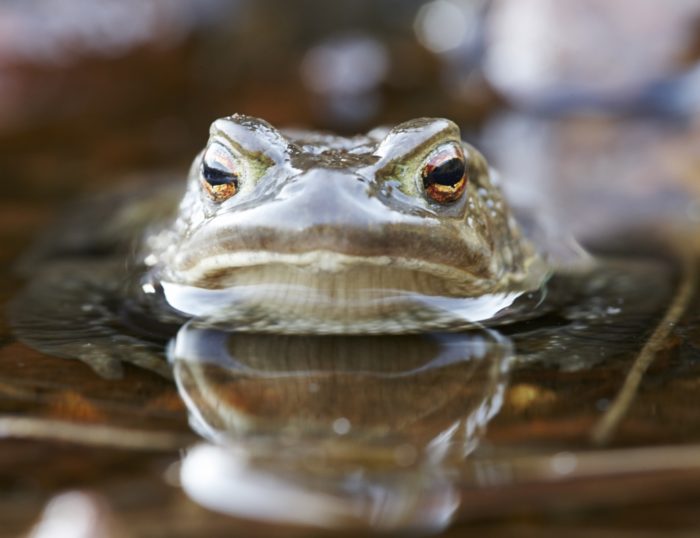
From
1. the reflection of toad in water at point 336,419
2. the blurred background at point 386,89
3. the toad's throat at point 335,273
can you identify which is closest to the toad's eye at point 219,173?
the toad's throat at point 335,273

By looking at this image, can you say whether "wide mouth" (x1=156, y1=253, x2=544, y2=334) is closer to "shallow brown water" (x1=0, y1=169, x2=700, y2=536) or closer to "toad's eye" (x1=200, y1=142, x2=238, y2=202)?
"toad's eye" (x1=200, y1=142, x2=238, y2=202)

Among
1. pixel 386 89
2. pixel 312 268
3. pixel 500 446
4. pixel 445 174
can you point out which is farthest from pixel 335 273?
pixel 386 89

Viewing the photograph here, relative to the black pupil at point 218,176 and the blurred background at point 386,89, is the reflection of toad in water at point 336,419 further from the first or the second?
the blurred background at point 386,89

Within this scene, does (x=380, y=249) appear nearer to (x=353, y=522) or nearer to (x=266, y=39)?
(x=353, y=522)

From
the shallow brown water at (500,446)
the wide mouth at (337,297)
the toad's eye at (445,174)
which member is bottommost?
the shallow brown water at (500,446)

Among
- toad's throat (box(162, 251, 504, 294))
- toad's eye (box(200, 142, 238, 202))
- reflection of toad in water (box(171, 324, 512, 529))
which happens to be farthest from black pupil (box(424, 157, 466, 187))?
toad's eye (box(200, 142, 238, 202))

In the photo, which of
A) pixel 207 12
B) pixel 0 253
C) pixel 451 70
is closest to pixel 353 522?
pixel 0 253

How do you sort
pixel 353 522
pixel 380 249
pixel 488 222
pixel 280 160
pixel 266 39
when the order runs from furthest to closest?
pixel 266 39
pixel 488 222
pixel 280 160
pixel 380 249
pixel 353 522
